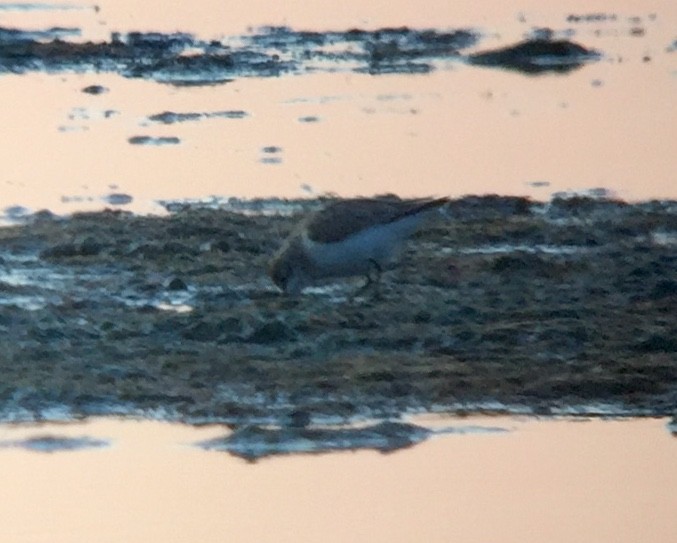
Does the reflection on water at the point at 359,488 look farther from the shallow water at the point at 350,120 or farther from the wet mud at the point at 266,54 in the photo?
the wet mud at the point at 266,54

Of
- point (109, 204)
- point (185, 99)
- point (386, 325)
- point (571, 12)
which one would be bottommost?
point (386, 325)

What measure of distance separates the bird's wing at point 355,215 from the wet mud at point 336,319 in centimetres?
2

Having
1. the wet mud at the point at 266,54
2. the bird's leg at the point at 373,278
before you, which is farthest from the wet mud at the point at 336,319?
the wet mud at the point at 266,54

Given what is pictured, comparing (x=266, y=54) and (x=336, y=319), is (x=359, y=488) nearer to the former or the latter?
(x=336, y=319)

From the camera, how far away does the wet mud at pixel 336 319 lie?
980 millimetres

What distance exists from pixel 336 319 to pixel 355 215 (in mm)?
119

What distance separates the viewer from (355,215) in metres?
1.00

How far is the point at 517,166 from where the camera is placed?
101 centimetres

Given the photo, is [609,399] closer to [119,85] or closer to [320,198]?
[320,198]

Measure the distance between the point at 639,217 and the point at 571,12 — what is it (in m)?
0.25

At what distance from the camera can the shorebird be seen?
98 cm

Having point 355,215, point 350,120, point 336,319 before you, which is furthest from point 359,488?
point 350,120

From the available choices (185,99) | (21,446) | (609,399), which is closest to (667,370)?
(609,399)

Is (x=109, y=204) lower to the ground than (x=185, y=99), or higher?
lower
